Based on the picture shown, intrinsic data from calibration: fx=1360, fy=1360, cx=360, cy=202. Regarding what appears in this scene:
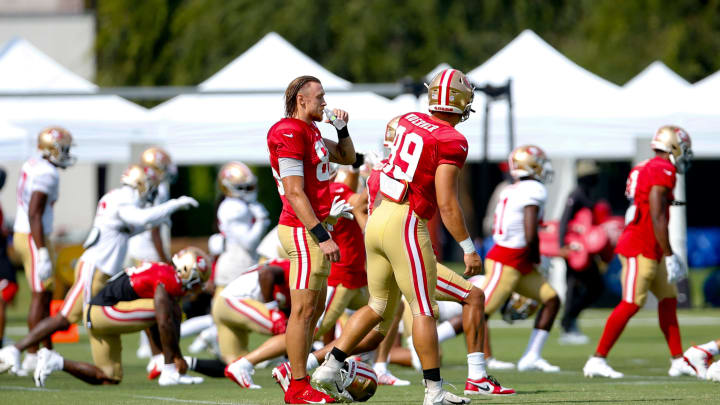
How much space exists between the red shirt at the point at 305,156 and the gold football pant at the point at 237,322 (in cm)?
256

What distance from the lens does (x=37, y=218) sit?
433 inches

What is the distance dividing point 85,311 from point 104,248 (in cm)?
112

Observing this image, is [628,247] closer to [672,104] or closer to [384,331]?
[384,331]

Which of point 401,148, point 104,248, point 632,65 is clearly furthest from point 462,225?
point 632,65

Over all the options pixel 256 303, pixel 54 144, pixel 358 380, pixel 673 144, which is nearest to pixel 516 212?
pixel 673 144

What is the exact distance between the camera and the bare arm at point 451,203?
7301 millimetres

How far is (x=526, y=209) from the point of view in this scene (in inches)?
427

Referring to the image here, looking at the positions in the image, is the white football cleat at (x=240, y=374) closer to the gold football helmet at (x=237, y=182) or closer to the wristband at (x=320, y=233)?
the wristband at (x=320, y=233)

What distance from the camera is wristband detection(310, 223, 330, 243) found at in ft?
24.5

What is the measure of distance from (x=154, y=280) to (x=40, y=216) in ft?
5.92

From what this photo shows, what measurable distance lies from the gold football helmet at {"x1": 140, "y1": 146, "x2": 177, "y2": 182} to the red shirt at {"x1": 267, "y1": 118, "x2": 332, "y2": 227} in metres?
4.65

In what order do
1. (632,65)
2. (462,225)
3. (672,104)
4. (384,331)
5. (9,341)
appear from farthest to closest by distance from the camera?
(632,65)
(672,104)
(9,341)
(384,331)
(462,225)

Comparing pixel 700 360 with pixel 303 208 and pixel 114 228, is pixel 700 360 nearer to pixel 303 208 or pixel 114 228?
pixel 303 208

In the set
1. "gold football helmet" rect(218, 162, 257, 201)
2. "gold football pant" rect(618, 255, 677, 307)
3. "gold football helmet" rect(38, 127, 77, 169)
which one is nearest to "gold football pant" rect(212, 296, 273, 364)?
"gold football helmet" rect(38, 127, 77, 169)
